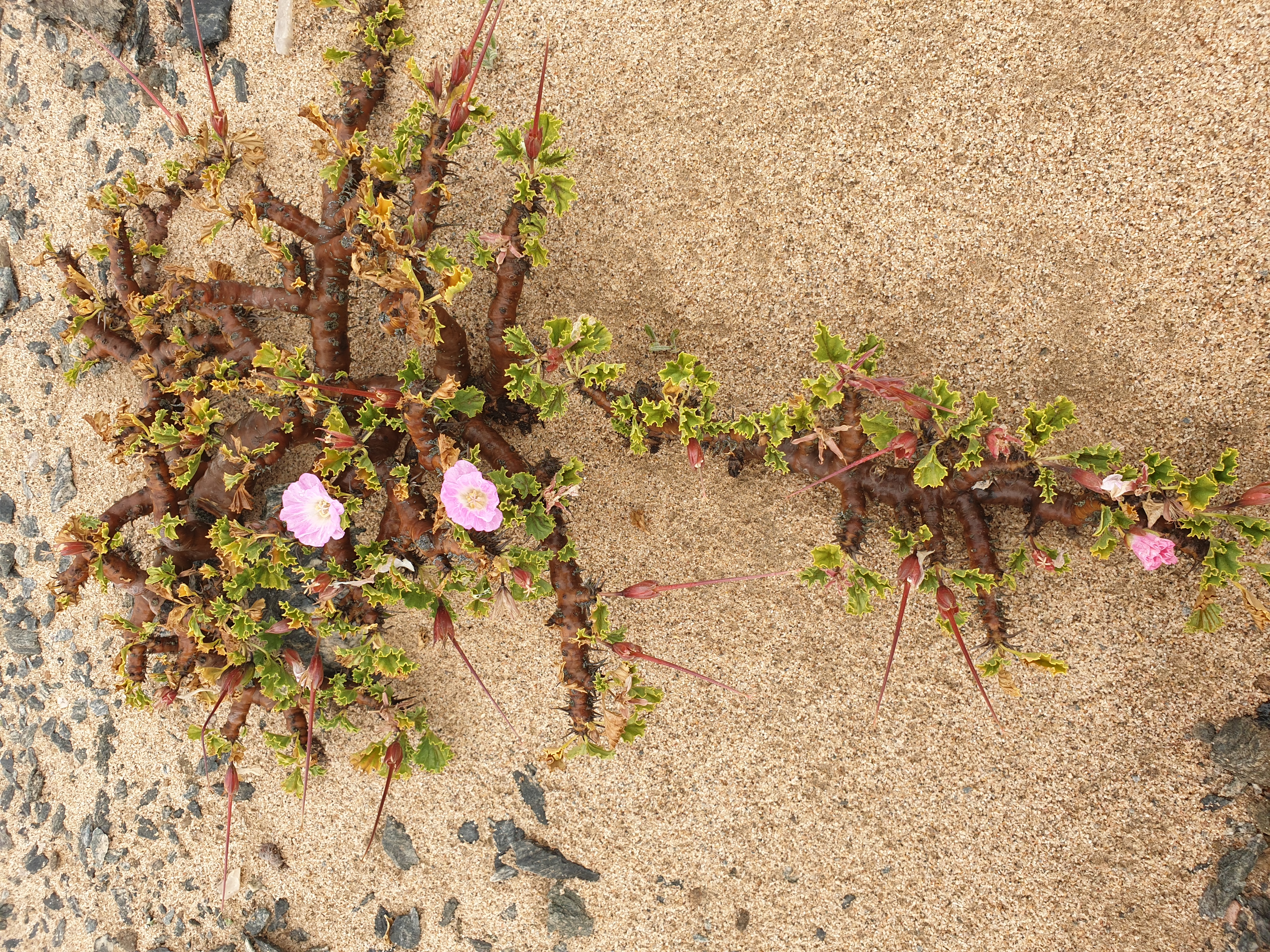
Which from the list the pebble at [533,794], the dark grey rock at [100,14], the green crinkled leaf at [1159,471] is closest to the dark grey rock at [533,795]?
the pebble at [533,794]

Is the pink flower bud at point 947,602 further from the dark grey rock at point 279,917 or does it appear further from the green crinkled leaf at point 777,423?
the dark grey rock at point 279,917

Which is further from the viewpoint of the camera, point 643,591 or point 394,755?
point 394,755

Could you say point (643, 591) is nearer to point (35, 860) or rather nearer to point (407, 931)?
point (407, 931)

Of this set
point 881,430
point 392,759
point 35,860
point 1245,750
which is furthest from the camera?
point 35,860

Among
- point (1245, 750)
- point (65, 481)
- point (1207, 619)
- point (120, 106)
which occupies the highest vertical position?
point (120, 106)

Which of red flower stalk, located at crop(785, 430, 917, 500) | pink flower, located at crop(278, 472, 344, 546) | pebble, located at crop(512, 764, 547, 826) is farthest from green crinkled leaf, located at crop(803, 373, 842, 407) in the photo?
pebble, located at crop(512, 764, 547, 826)

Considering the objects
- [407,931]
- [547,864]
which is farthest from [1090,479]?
[407,931]

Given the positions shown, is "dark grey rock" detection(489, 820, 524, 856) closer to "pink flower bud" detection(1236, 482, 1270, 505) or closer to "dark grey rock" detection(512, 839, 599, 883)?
"dark grey rock" detection(512, 839, 599, 883)

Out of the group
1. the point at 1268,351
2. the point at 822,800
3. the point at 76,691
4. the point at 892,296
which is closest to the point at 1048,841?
the point at 822,800

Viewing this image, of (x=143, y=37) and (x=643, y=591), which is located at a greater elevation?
(x=143, y=37)
